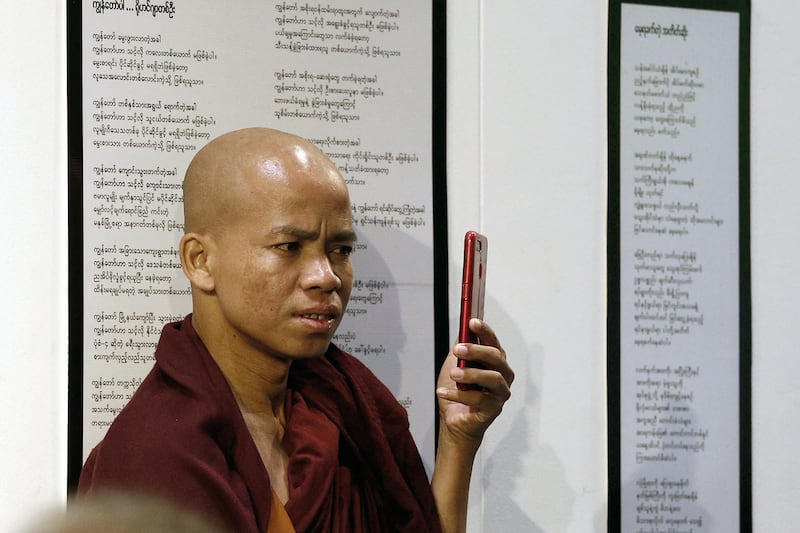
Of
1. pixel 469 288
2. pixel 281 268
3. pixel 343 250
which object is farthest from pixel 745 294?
pixel 281 268

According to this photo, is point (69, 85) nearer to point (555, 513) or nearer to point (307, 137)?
point (307, 137)

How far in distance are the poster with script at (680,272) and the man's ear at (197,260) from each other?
0.81 meters

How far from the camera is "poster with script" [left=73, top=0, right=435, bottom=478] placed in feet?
6.05

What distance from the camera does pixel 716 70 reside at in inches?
82.6

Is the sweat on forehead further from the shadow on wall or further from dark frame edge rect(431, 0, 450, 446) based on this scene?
the shadow on wall

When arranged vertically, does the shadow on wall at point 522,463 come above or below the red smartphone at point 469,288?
below

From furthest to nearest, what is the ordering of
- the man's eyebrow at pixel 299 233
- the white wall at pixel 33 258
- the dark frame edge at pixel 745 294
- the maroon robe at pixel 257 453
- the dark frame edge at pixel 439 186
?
the dark frame edge at pixel 745 294
the dark frame edge at pixel 439 186
the white wall at pixel 33 258
the man's eyebrow at pixel 299 233
the maroon robe at pixel 257 453

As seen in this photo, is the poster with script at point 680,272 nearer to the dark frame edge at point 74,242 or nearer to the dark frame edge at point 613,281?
the dark frame edge at point 613,281

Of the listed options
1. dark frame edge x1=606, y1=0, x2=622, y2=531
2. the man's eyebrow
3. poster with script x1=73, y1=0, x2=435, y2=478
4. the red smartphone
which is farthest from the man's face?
dark frame edge x1=606, y1=0, x2=622, y2=531

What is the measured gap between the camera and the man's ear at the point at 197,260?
5.10 ft

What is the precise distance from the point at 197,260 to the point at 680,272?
948 mm

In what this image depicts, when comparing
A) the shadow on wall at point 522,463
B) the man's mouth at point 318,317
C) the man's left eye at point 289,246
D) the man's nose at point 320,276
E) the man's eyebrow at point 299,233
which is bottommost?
the shadow on wall at point 522,463

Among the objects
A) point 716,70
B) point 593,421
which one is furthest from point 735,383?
point 716,70

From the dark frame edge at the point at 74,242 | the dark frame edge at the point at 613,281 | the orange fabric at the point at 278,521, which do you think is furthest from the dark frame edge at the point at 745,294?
the dark frame edge at the point at 74,242
